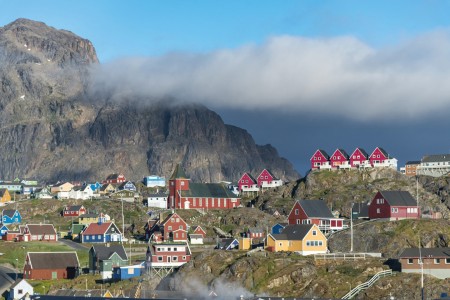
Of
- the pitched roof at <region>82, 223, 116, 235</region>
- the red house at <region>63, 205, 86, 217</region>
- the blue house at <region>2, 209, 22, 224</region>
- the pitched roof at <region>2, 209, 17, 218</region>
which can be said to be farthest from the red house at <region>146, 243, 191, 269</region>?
the pitched roof at <region>2, 209, 17, 218</region>

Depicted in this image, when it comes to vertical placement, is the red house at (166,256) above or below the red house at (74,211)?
below

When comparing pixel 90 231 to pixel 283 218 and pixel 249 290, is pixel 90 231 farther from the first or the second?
pixel 249 290

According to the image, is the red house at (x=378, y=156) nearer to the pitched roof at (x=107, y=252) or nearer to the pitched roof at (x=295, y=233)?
the pitched roof at (x=295, y=233)

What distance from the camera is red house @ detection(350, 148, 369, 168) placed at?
564 feet

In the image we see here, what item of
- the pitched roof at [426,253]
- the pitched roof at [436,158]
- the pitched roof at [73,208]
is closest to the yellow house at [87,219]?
the pitched roof at [73,208]

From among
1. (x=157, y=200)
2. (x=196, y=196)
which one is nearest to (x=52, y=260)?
(x=196, y=196)

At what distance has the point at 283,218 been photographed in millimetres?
157000

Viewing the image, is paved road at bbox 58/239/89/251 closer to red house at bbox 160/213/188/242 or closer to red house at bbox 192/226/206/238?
red house at bbox 160/213/188/242

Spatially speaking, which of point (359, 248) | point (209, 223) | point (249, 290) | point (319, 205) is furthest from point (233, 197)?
point (249, 290)

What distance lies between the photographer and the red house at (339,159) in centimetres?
17300

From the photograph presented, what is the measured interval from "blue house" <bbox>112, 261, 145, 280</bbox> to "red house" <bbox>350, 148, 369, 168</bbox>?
6028 cm

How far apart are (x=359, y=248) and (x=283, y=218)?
34.1 metres

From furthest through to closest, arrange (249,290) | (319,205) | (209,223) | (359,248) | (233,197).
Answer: (233,197) → (209,223) → (319,205) → (359,248) → (249,290)

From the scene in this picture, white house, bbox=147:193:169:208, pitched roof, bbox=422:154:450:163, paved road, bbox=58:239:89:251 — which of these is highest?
pitched roof, bbox=422:154:450:163
